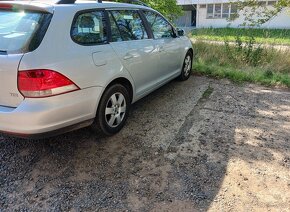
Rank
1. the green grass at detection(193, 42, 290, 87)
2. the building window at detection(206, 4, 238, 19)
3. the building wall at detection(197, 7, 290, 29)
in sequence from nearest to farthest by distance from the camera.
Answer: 1. the green grass at detection(193, 42, 290, 87)
2. the building wall at detection(197, 7, 290, 29)
3. the building window at detection(206, 4, 238, 19)

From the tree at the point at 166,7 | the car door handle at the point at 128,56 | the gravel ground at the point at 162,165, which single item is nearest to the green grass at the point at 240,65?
the tree at the point at 166,7

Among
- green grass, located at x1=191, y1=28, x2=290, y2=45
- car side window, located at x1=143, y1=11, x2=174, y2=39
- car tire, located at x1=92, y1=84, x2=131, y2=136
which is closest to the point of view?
car tire, located at x1=92, y1=84, x2=131, y2=136

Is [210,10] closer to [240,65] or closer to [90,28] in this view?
[240,65]

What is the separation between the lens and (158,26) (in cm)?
518

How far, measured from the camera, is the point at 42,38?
3.04 metres

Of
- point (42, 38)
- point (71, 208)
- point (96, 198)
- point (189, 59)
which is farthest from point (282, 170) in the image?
point (189, 59)

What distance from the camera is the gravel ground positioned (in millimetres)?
2863

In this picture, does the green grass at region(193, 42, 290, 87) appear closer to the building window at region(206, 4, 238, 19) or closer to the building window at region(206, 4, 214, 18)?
the building window at region(206, 4, 238, 19)

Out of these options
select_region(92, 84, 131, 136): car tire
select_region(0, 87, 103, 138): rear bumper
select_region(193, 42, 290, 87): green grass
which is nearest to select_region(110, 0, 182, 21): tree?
select_region(193, 42, 290, 87): green grass

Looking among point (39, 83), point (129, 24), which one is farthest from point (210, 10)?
point (39, 83)

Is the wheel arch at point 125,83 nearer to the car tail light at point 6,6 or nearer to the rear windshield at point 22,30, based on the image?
the rear windshield at point 22,30

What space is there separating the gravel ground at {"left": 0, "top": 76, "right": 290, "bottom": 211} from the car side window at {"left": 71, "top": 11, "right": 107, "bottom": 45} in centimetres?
131

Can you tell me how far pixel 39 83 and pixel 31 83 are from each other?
76 millimetres

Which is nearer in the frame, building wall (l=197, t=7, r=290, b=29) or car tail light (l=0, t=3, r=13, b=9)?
car tail light (l=0, t=3, r=13, b=9)
